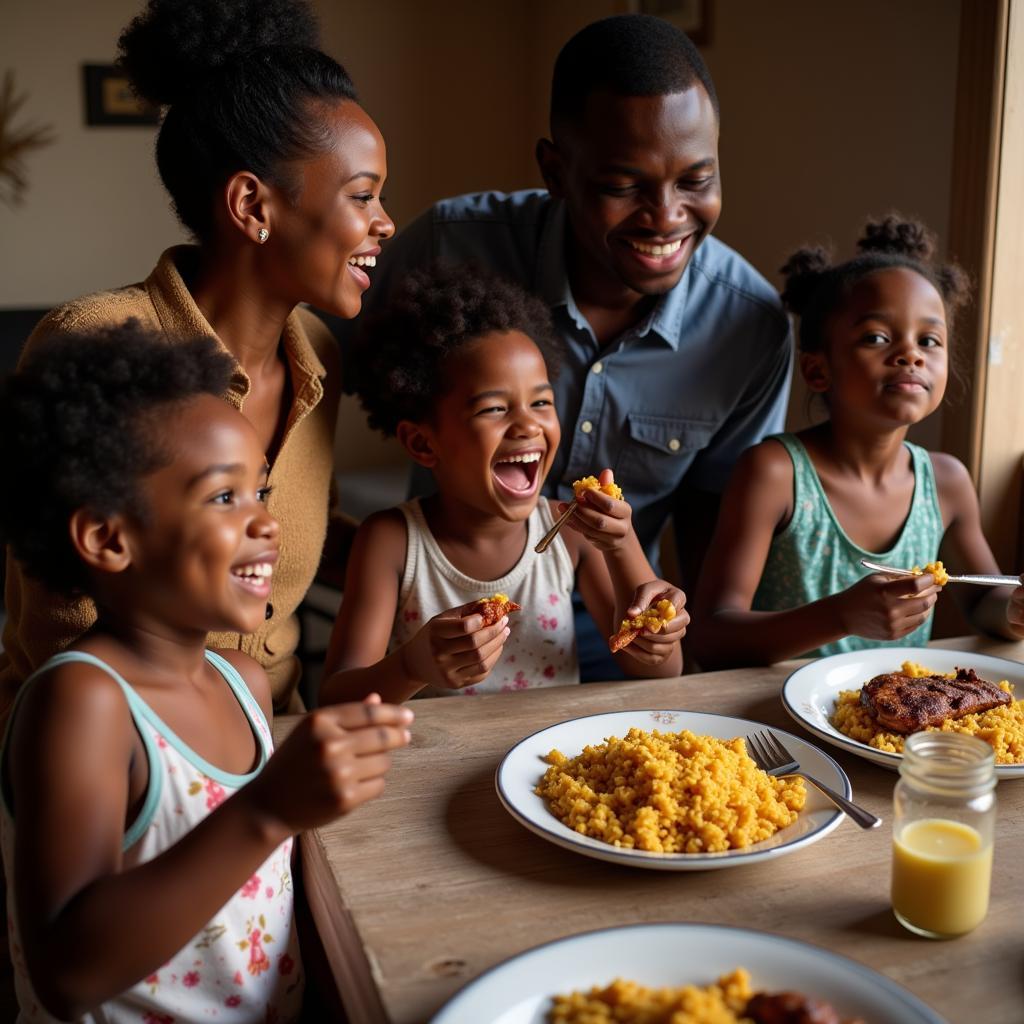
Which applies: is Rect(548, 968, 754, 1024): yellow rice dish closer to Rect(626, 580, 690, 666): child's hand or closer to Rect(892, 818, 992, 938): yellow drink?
Rect(892, 818, 992, 938): yellow drink

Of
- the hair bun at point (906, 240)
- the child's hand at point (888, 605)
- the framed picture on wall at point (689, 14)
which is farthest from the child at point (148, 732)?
the framed picture on wall at point (689, 14)

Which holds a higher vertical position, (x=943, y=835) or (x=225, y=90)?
(x=225, y=90)

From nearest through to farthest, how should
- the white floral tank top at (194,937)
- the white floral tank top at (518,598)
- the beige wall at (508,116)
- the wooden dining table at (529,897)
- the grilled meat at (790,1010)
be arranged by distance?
the grilled meat at (790,1010) → the wooden dining table at (529,897) → the white floral tank top at (194,937) → the white floral tank top at (518,598) → the beige wall at (508,116)

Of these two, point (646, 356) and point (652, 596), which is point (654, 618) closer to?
point (652, 596)

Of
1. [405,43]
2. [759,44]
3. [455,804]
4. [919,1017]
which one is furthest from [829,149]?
[919,1017]

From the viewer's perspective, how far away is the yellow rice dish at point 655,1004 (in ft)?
2.48

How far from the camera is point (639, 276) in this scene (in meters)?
1.86

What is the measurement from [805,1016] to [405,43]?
4.55m

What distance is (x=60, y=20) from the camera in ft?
13.5

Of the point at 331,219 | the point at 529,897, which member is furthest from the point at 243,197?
the point at 529,897

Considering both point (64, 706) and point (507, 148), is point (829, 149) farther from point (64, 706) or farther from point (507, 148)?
point (64, 706)

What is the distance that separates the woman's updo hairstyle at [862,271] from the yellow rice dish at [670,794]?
39.8 inches

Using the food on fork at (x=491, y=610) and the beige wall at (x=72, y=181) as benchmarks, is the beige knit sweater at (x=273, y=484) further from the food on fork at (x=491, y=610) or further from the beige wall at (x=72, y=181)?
the beige wall at (x=72, y=181)

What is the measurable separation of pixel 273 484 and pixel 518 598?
1.37 ft
